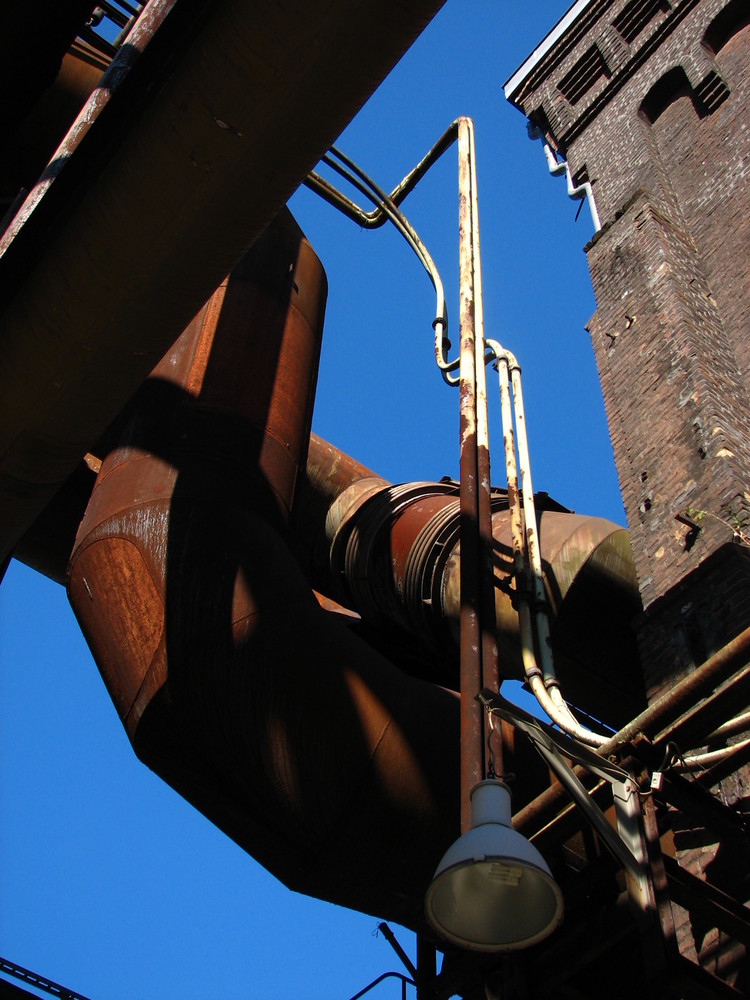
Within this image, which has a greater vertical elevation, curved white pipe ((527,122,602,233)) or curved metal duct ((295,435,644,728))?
curved white pipe ((527,122,602,233))

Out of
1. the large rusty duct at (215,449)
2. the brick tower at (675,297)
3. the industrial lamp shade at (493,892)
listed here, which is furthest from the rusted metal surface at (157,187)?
the brick tower at (675,297)

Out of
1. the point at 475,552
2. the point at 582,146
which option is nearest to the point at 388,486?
the point at 475,552

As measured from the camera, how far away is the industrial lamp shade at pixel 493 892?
3.08 m

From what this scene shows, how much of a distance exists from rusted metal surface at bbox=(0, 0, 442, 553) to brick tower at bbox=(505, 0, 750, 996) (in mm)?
2338

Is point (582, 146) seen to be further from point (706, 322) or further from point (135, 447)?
point (135, 447)

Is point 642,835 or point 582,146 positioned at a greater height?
point 582,146

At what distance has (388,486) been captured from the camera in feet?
25.5

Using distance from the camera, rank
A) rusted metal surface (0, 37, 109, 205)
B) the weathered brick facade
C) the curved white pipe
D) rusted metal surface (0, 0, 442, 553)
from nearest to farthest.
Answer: rusted metal surface (0, 0, 442, 553)
the weathered brick facade
rusted metal surface (0, 37, 109, 205)
the curved white pipe

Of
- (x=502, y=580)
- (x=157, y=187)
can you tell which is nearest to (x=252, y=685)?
(x=502, y=580)

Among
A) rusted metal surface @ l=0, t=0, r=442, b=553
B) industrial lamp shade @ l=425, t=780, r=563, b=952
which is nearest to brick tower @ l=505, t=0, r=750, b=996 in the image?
industrial lamp shade @ l=425, t=780, r=563, b=952

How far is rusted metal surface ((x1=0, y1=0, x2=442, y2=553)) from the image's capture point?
362 centimetres

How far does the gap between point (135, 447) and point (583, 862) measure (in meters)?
2.98

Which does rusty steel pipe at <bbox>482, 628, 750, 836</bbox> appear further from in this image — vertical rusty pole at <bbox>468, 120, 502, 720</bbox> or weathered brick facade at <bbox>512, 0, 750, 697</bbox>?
weathered brick facade at <bbox>512, 0, 750, 697</bbox>

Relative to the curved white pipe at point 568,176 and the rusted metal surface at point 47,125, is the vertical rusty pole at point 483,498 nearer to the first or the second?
the rusted metal surface at point 47,125
